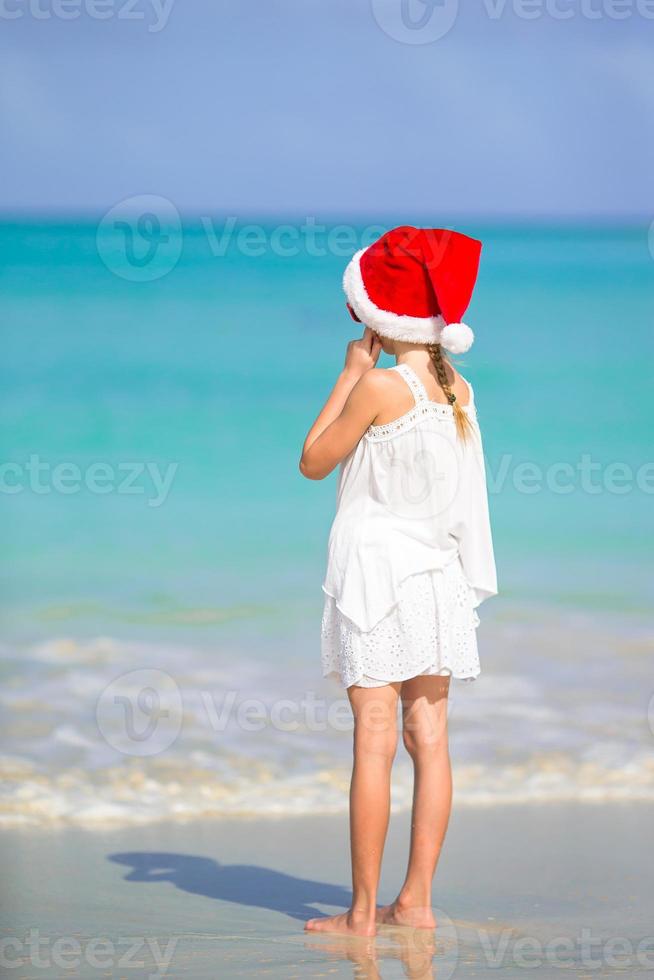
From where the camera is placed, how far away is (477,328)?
6.30 meters

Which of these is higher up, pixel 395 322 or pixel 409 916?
pixel 395 322

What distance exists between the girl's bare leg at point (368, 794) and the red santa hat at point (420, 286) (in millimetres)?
519

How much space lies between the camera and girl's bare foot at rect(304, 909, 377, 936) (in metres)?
1.89

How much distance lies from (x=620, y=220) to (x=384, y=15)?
4.59 ft

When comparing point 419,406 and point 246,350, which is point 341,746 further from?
point 246,350

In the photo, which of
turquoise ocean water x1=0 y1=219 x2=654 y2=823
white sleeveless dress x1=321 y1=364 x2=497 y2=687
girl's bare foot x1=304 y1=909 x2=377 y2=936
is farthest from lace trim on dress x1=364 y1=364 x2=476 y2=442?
girl's bare foot x1=304 y1=909 x2=377 y2=936

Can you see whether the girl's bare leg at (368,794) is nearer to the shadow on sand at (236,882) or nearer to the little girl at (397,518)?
the little girl at (397,518)

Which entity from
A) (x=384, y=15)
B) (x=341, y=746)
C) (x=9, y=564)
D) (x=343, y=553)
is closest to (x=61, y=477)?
(x=9, y=564)

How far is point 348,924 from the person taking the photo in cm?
190

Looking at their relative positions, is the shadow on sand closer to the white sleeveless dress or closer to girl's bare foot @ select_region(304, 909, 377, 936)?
girl's bare foot @ select_region(304, 909, 377, 936)

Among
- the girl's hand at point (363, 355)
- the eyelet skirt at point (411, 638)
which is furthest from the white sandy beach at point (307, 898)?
the girl's hand at point (363, 355)

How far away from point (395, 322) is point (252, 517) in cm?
260

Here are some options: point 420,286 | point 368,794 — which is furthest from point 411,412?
point 368,794

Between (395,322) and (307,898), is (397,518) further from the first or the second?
(307,898)
